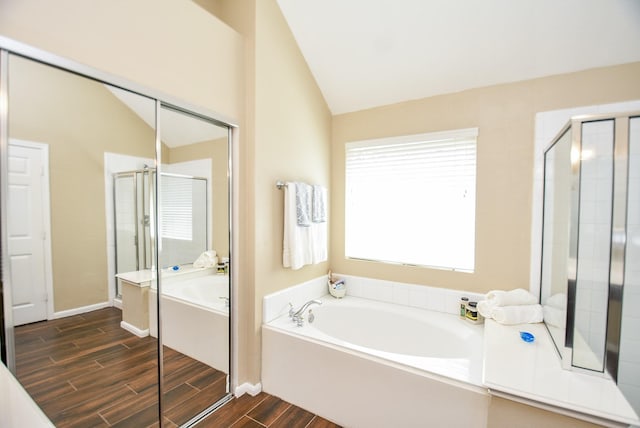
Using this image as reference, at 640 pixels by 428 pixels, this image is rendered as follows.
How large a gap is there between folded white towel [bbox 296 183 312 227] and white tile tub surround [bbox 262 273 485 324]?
59cm

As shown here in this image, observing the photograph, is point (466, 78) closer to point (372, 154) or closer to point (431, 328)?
point (372, 154)

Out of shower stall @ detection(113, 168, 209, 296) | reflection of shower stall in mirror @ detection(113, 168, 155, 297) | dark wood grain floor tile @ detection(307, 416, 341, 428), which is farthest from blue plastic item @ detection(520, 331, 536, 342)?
reflection of shower stall in mirror @ detection(113, 168, 155, 297)

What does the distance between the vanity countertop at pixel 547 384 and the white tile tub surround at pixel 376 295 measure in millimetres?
668

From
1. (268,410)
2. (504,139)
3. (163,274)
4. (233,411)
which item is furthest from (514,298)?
(163,274)

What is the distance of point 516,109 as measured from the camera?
213cm

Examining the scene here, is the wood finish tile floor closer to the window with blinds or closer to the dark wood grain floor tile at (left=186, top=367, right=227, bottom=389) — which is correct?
the dark wood grain floor tile at (left=186, top=367, right=227, bottom=389)

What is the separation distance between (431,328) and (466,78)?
6.64 ft

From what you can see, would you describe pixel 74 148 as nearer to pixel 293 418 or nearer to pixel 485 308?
pixel 293 418

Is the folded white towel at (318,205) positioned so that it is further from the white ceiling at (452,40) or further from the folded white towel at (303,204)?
the white ceiling at (452,40)

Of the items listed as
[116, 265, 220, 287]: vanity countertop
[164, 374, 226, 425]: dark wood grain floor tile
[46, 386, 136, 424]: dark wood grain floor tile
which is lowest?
[164, 374, 226, 425]: dark wood grain floor tile

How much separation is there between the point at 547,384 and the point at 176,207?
2.22m

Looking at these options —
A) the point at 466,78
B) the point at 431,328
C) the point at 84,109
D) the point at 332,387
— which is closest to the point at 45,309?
the point at 84,109

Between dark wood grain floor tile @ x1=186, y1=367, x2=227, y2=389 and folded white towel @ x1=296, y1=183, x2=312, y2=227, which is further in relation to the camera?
folded white towel @ x1=296, y1=183, x2=312, y2=227

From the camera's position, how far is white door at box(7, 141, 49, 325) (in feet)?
3.64
